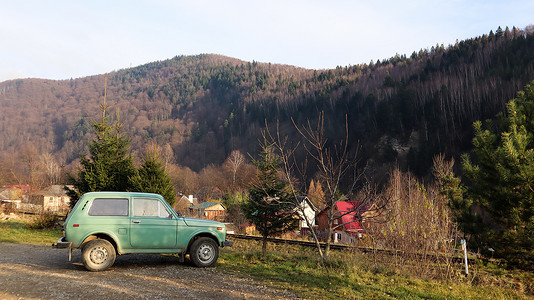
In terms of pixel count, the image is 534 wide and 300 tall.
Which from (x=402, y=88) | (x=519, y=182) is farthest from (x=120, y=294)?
(x=402, y=88)

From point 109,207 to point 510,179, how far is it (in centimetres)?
1110

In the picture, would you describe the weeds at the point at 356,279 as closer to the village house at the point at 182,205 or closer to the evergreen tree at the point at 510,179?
the evergreen tree at the point at 510,179

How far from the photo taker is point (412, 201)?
40.4ft

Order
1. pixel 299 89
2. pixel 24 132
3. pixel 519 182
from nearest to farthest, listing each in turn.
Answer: pixel 519 182 < pixel 299 89 < pixel 24 132

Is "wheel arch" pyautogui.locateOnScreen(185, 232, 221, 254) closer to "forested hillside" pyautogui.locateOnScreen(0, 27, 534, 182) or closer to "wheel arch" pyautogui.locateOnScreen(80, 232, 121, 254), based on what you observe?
"wheel arch" pyautogui.locateOnScreen(80, 232, 121, 254)

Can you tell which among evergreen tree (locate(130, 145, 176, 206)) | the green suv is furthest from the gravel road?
evergreen tree (locate(130, 145, 176, 206))

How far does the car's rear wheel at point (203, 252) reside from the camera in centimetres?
917

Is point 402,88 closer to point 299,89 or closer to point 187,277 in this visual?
point 299,89

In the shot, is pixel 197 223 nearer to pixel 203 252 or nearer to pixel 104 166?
pixel 203 252

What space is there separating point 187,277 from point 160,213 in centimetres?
188

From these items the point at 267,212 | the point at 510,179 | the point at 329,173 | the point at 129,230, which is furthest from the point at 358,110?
the point at 129,230

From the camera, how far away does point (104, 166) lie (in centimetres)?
2002

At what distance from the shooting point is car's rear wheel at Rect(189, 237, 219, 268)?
9.17 metres

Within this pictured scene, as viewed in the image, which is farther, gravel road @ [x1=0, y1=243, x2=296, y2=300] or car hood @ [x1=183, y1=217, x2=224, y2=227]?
car hood @ [x1=183, y1=217, x2=224, y2=227]
